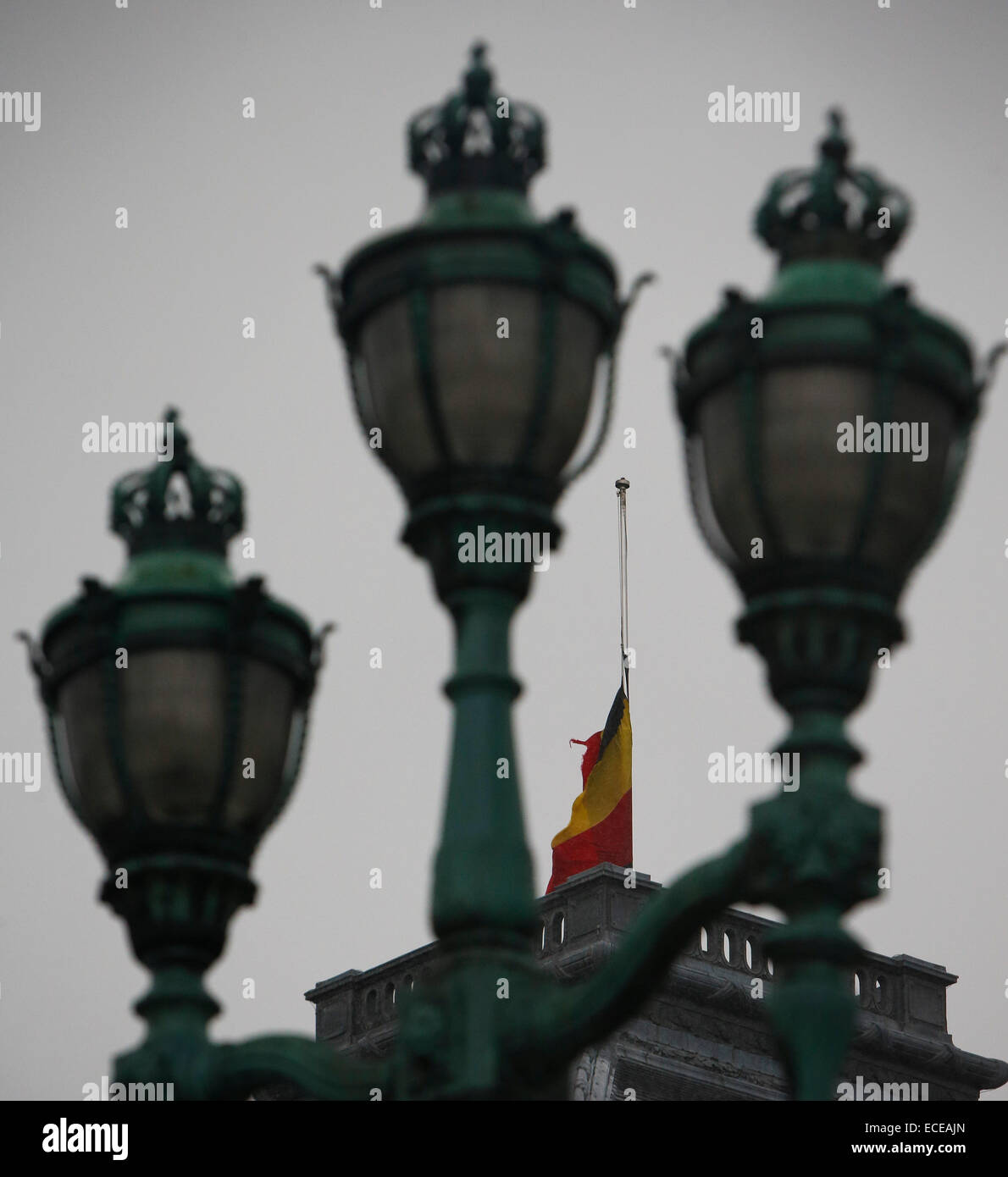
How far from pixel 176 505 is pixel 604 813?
888 inches

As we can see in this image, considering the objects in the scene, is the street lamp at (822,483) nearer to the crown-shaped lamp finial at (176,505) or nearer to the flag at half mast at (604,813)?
the crown-shaped lamp finial at (176,505)

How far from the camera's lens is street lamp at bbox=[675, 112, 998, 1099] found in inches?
270

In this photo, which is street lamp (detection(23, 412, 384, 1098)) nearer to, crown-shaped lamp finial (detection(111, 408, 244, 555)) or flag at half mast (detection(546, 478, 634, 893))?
crown-shaped lamp finial (detection(111, 408, 244, 555))

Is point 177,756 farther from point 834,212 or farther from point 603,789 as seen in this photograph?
point 603,789

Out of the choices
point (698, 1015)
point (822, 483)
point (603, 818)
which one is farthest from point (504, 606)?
point (603, 818)

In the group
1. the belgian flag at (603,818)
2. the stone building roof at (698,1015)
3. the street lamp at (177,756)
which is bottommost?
the street lamp at (177,756)

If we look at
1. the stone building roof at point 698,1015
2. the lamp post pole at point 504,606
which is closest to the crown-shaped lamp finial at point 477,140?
the lamp post pole at point 504,606

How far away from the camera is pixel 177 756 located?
8359 millimetres

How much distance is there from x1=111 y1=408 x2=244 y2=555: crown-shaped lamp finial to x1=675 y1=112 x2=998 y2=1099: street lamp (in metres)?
2.26

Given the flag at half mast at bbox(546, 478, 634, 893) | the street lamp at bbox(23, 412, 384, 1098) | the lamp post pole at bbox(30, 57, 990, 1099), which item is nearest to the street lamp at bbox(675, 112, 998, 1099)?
the lamp post pole at bbox(30, 57, 990, 1099)

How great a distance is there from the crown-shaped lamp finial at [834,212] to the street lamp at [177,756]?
2.05m

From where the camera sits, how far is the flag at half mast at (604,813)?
1227 inches

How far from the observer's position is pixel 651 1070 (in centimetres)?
2802
